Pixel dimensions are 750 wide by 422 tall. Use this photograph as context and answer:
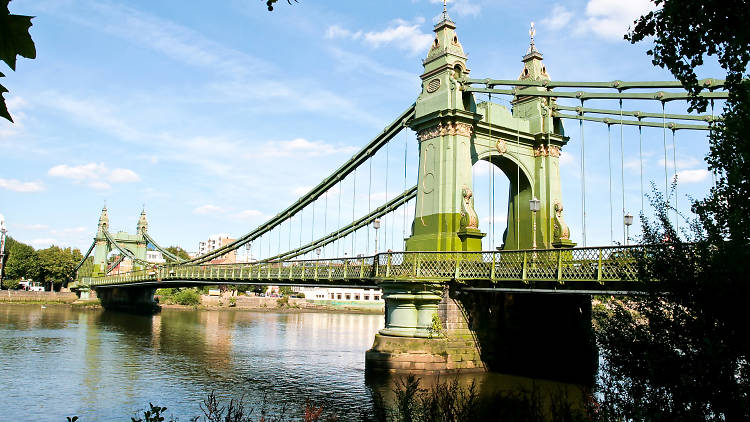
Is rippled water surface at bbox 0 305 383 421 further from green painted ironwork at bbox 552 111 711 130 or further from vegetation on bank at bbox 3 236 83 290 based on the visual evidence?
vegetation on bank at bbox 3 236 83 290

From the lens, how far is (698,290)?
801 centimetres

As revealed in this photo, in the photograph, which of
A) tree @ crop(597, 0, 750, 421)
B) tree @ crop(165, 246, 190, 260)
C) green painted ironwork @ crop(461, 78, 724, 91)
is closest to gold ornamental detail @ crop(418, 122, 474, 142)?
green painted ironwork @ crop(461, 78, 724, 91)

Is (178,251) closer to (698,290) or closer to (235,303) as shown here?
(235,303)

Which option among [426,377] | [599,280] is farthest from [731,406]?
[426,377]

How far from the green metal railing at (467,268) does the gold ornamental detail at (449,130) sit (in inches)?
215

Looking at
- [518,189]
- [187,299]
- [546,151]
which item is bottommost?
[187,299]

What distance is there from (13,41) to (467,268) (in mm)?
22226

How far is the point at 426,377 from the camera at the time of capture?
23.1 metres

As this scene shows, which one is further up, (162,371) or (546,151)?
(546,151)

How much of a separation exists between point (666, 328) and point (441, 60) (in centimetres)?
2063

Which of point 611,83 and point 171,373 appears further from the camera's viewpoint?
point 171,373

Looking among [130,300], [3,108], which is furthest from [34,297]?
[3,108]

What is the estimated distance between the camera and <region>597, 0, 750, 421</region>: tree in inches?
290

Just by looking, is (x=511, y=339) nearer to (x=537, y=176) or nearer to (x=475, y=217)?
(x=475, y=217)
